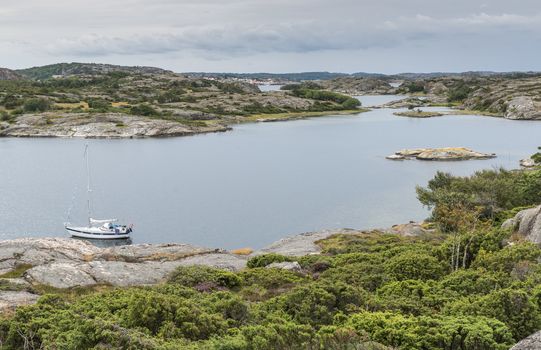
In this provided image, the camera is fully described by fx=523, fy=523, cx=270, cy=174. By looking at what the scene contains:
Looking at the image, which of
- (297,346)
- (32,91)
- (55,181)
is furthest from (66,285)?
(32,91)

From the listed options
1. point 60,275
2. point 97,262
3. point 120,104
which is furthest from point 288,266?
point 120,104

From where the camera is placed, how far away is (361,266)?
29656mm

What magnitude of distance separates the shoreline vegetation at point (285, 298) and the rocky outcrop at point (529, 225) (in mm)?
99

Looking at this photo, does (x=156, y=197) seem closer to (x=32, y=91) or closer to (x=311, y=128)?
(x=311, y=128)

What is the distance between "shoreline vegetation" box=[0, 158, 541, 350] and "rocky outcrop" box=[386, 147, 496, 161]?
71.6m

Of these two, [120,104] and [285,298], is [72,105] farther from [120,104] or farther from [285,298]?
[285,298]

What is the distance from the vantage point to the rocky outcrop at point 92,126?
14862cm

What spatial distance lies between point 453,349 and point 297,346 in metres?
5.00

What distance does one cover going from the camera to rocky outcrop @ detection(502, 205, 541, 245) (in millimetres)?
30438

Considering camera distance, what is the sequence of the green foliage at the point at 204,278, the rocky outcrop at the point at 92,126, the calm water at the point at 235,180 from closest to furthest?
1. the green foliage at the point at 204,278
2. the calm water at the point at 235,180
3. the rocky outcrop at the point at 92,126

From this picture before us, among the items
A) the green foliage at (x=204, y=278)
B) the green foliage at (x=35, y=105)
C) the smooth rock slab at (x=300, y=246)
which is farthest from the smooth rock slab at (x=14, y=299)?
the green foliage at (x=35, y=105)

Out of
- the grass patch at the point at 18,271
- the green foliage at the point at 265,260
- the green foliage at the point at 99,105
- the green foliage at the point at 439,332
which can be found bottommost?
the green foliage at the point at 265,260

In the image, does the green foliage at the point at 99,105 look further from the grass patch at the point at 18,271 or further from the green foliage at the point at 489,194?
the grass patch at the point at 18,271

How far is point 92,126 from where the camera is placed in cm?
15088
